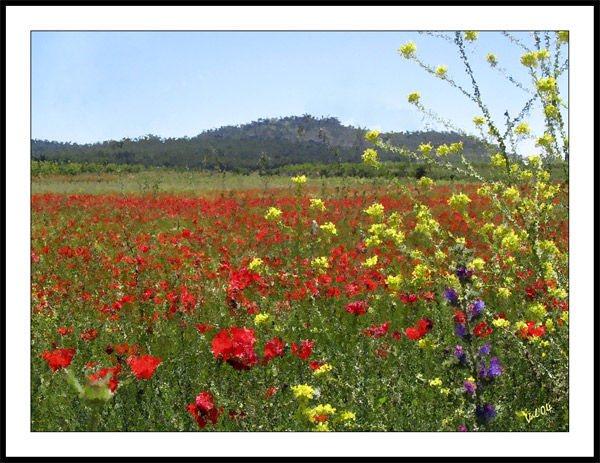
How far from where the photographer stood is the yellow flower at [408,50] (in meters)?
2.55

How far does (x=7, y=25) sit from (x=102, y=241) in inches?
162

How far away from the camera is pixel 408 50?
256 centimetres

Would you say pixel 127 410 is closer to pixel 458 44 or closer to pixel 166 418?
pixel 166 418

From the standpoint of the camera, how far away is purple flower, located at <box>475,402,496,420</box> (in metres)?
1.83

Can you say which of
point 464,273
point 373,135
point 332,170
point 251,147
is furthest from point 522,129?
point 251,147

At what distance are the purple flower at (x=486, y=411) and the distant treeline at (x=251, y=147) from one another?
147 cm

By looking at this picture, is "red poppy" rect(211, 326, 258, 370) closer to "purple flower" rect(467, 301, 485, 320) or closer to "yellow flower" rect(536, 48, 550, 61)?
"purple flower" rect(467, 301, 485, 320)

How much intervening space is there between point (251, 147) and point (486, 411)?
105 feet

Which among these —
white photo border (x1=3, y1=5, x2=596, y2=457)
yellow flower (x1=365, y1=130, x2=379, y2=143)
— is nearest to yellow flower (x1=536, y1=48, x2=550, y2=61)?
white photo border (x1=3, y1=5, x2=596, y2=457)

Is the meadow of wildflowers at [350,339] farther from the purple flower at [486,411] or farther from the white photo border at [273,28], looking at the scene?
the white photo border at [273,28]

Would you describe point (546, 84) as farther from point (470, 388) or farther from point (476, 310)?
point (470, 388)

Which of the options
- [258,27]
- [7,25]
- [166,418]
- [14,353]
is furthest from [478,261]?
[7,25]

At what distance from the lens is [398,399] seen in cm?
235

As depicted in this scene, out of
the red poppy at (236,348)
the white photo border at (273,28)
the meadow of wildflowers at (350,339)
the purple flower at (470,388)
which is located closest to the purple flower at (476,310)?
the meadow of wildflowers at (350,339)
